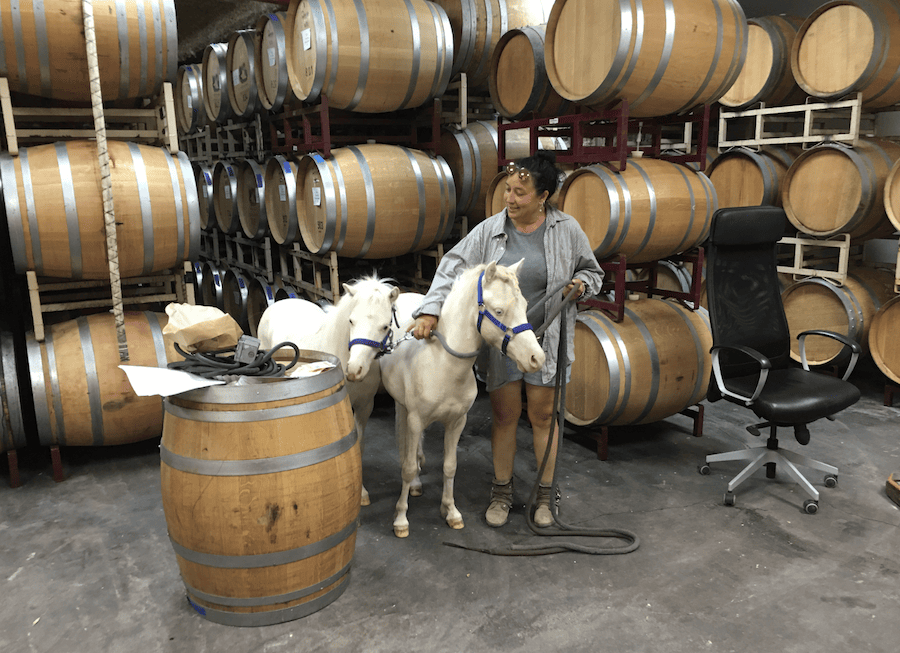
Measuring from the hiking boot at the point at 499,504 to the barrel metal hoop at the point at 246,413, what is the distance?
1.30m

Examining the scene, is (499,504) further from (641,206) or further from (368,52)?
(368,52)

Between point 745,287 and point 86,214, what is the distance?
12.8 ft

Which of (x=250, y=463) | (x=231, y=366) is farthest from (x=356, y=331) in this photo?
(x=250, y=463)

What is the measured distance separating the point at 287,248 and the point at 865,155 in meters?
4.89

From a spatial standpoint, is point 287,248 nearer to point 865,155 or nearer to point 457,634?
point 457,634

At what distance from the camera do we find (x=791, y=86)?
626cm

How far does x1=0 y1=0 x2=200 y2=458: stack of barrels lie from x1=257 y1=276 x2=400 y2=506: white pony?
95 cm

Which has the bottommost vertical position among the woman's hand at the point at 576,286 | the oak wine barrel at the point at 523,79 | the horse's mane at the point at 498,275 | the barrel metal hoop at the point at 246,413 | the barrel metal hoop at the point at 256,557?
the barrel metal hoop at the point at 256,557

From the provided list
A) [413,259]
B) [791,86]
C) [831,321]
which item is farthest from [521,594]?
[791,86]

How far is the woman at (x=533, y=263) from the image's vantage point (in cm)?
314

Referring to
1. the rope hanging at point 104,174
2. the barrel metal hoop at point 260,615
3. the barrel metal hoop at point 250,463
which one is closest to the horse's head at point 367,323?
the barrel metal hoop at point 250,463

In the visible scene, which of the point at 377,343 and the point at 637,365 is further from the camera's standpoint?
the point at 637,365

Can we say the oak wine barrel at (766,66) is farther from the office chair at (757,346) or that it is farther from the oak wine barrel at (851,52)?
the office chair at (757,346)

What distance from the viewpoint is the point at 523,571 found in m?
3.00
